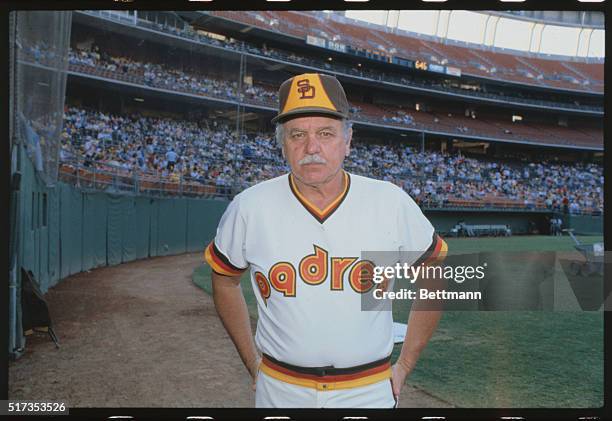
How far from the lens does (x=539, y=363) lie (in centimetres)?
418

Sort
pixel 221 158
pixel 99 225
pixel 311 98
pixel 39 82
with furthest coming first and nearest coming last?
pixel 221 158
pixel 99 225
pixel 39 82
pixel 311 98

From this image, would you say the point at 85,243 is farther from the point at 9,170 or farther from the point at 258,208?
the point at 258,208

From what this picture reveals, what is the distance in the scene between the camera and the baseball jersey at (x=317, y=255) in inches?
90.8

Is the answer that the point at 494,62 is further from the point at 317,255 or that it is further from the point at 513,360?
the point at 317,255

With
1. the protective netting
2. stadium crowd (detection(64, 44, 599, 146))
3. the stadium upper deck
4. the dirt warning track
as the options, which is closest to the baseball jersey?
the dirt warning track

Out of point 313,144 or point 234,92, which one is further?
point 234,92

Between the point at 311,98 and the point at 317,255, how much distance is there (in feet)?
2.59

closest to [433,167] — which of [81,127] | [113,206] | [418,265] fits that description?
[113,206]

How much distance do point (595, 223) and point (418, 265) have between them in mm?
19623

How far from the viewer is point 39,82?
16.3 ft

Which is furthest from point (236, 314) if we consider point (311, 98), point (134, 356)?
point (134, 356)

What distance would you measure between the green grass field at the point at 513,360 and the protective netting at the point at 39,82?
122 inches

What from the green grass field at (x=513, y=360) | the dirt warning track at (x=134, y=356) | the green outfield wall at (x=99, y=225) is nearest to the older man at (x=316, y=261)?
the green grass field at (x=513, y=360)

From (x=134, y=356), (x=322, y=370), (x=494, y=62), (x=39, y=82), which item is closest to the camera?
(x=322, y=370)
